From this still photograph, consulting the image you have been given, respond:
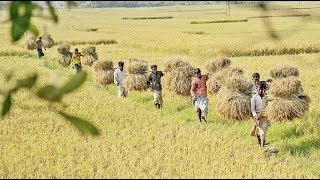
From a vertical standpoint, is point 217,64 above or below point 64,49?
below

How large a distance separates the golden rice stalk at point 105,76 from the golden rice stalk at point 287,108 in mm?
8475

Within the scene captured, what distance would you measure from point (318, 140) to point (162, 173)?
3403 mm

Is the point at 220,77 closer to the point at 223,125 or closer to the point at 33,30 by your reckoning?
the point at 223,125

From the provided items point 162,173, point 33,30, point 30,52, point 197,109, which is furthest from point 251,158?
point 30,52

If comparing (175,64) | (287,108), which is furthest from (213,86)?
(287,108)

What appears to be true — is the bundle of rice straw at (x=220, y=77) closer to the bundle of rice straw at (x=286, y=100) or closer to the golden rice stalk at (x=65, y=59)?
the bundle of rice straw at (x=286, y=100)

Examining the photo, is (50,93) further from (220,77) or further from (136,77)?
(136,77)

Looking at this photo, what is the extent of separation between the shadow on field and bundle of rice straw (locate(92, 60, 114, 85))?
9.64m

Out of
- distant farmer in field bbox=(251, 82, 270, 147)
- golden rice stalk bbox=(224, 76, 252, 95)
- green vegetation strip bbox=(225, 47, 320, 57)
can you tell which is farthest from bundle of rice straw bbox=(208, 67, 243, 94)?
green vegetation strip bbox=(225, 47, 320, 57)

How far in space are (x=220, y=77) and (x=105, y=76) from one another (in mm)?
5372

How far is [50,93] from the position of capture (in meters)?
1.01

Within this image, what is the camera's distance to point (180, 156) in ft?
25.7

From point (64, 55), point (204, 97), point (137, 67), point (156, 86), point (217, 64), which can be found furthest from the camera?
point (64, 55)

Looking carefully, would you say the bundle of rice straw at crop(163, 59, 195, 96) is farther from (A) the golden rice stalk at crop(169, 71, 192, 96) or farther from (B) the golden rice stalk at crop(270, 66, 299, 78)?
(B) the golden rice stalk at crop(270, 66, 299, 78)
